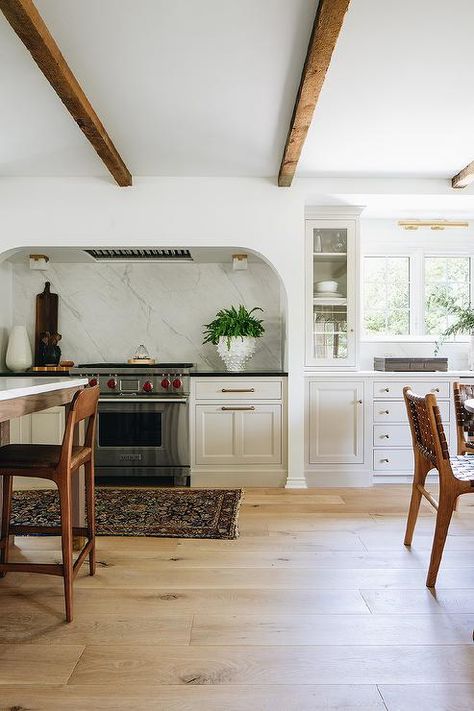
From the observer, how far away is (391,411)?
395 centimetres

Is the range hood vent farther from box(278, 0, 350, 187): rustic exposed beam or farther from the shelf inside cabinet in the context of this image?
box(278, 0, 350, 187): rustic exposed beam

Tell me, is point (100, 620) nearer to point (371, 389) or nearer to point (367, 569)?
point (367, 569)

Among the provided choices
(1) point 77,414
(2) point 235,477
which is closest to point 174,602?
(1) point 77,414

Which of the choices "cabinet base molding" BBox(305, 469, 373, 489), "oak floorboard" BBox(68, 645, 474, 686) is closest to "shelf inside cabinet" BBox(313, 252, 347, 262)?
"cabinet base molding" BBox(305, 469, 373, 489)

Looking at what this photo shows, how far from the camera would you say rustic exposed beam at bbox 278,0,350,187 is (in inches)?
78.2

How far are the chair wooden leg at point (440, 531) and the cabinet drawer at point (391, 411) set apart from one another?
5.92 ft

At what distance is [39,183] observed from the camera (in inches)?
151

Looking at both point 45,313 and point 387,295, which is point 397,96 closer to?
point 387,295

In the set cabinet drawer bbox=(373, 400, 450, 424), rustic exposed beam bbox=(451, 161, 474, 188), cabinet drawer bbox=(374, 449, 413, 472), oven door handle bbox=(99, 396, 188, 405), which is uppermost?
rustic exposed beam bbox=(451, 161, 474, 188)

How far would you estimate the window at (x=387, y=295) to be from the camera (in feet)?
15.4

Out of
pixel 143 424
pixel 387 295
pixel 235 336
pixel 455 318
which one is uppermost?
pixel 387 295

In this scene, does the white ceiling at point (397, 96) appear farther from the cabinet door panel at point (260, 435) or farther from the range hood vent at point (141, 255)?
the cabinet door panel at point (260, 435)

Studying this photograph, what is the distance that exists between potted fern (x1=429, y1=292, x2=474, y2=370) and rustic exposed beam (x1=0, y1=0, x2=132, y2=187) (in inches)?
117

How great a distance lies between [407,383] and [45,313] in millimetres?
3049
